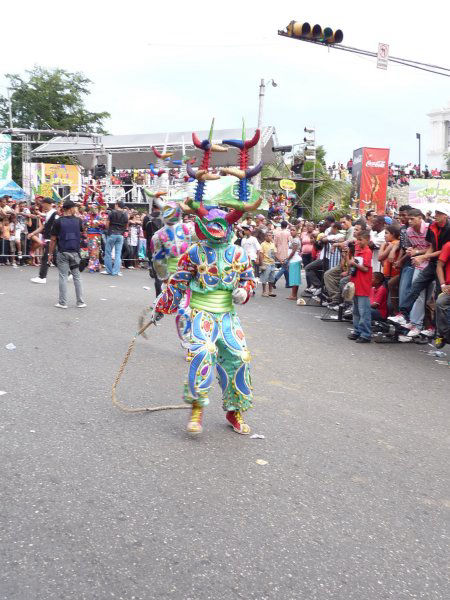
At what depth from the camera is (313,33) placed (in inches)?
417

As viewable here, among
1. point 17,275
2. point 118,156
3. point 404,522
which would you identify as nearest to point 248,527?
point 404,522

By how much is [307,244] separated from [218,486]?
1353 cm

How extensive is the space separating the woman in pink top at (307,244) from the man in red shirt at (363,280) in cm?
734

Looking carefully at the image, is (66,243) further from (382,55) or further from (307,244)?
(307,244)

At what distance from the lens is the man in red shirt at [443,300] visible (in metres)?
8.50

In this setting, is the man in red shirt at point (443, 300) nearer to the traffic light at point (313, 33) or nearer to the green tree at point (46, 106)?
the traffic light at point (313, 33)

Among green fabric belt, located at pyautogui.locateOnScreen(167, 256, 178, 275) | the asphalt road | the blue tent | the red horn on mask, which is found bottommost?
the asphalt road

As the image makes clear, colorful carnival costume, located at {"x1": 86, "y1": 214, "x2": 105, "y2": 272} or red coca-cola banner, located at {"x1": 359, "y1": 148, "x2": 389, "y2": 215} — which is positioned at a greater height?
red coca-cola banner, located at {"x1": 359, "y1": 148, "x2": 389, "y2": 215}

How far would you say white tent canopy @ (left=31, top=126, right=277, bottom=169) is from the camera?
30906 mm

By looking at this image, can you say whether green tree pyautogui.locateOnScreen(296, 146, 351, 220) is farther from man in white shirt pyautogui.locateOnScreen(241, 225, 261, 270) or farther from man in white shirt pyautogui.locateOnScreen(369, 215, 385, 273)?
man in white shirt pyautogui.locateOnScreen(369, 215, 385, 273)

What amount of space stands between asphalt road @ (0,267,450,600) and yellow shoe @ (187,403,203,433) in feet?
0.39

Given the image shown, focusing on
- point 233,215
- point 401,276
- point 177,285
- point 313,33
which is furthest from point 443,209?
point 177,285

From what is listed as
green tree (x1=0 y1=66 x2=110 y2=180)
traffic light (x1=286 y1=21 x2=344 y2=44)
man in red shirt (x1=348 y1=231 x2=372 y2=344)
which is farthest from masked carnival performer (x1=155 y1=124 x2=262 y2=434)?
green tree (x1=0 y1=66 x2=110 y2=180)

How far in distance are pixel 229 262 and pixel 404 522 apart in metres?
2.37
